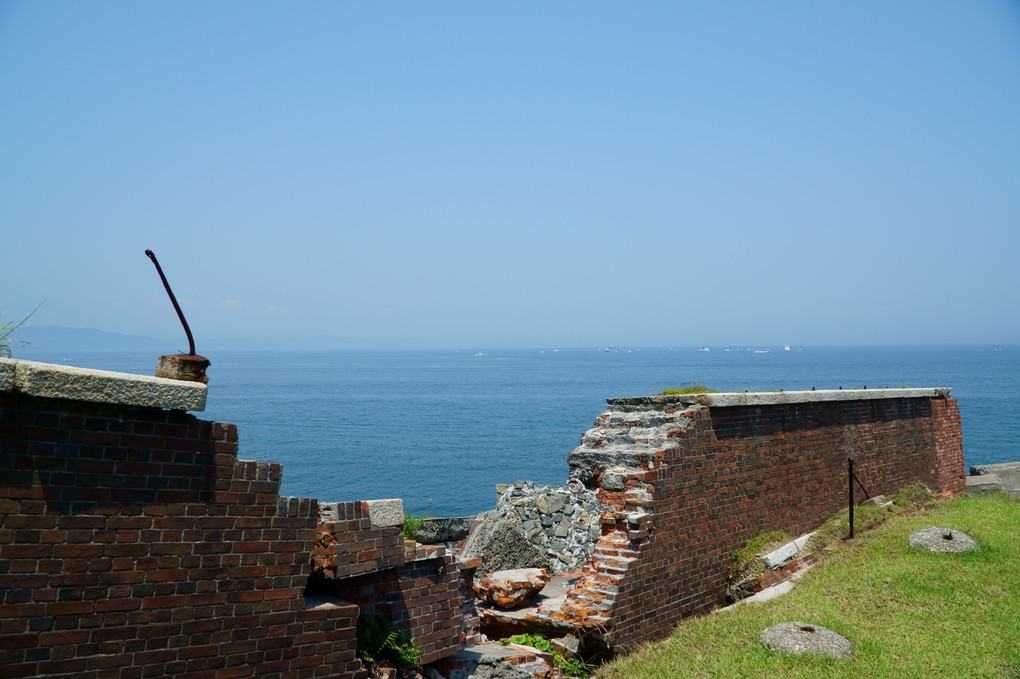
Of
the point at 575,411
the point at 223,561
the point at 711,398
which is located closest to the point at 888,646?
the point at 711,398

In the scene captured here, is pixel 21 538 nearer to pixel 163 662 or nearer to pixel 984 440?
pixel 163 662

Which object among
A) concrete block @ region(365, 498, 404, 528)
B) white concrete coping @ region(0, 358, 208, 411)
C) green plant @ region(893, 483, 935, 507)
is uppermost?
white concrete coping @ region(0, 358, 208, 411)

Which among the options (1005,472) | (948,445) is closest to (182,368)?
(948,445)

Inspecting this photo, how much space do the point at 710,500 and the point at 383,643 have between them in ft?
17.2

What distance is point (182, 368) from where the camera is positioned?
5090mm

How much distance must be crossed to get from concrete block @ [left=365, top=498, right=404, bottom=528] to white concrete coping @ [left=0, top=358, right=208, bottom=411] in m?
1.93

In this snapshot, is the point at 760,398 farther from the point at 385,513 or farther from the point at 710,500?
the point at 385,513

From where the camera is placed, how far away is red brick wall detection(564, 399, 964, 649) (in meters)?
8.84

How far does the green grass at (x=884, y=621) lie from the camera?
23.5 ft

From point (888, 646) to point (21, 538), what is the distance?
7885mm

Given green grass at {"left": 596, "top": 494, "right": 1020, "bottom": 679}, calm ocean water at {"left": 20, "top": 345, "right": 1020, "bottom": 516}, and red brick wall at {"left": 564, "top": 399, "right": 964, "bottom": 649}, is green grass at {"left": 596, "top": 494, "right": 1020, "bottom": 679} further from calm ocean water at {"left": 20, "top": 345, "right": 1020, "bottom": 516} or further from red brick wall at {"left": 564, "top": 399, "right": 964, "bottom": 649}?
calm ocean water at {"left": 20, "top": 345, "right": 1020, "bottom": 516}

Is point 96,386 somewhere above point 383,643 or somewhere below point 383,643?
above

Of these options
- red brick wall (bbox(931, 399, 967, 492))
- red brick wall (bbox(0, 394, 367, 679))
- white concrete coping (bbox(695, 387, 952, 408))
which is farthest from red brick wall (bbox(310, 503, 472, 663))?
red brick wall (bbox(931, 399, 967, 492))

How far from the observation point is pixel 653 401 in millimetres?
9875
